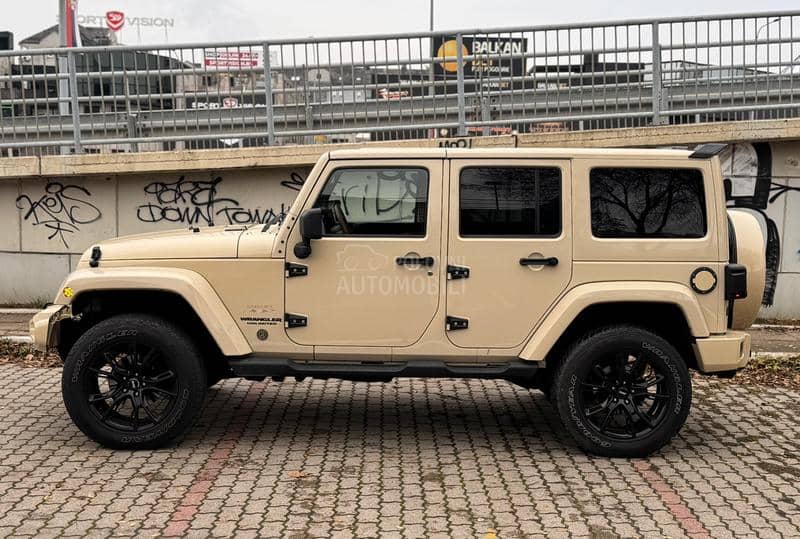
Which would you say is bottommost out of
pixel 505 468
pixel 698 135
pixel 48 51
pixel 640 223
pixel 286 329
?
pixel 505 468

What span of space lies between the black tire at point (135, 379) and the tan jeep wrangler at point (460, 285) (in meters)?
0.01

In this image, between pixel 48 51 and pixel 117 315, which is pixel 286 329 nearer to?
pixel 117 315

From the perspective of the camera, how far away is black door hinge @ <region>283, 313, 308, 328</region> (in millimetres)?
5727

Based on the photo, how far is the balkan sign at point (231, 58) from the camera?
10055 millimetres

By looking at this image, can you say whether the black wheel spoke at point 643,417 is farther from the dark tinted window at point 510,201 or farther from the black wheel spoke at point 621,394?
the dark tinted window at point 510,201

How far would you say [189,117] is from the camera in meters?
10.2

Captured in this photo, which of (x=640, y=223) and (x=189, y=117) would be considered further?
(x=189, y=117)

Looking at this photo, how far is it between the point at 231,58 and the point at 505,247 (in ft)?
18.1

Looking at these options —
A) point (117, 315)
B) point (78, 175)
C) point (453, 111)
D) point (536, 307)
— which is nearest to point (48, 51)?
point (78, 175)

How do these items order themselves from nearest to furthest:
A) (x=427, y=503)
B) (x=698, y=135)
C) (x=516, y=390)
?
(x=427, y=503), (x=516, y=390), (x=698, y=135)

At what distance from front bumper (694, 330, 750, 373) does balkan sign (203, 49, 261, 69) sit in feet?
19.9

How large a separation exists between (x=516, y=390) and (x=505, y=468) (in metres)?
2.17

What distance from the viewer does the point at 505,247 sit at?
18.6ft

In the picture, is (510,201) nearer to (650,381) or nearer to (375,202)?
(375,202)
